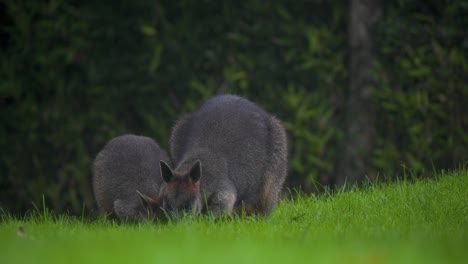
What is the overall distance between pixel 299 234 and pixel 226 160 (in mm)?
1529

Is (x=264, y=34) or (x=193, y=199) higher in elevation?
(x=264, y=34)

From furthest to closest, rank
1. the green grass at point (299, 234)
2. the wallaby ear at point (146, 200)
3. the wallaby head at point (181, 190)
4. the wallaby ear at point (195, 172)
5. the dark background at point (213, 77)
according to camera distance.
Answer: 1. the dark background at point (213, 77)
2. the wallaby ear at point (146, 200)
3. the wallaby ear at point (195, 172)
4. the wallaby head at point (181, 190)
5. the green grass at point (299, 234)

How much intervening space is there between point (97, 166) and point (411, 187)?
2929mm

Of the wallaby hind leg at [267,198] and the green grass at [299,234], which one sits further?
the wallaby hind leg at [267,198]

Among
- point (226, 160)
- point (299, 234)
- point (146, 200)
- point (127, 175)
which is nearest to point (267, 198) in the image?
point (226, 160)

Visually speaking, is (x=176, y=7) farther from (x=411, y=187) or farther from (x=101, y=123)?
(x=411, y=187)

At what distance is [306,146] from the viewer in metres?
10.3

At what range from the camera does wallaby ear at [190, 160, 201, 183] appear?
7.23m

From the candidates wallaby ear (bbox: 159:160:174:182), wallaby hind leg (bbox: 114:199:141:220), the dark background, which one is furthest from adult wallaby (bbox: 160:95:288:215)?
the dark background

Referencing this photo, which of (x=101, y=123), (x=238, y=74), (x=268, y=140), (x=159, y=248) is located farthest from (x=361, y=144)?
(x=159, y=248)

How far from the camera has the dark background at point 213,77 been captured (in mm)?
10156

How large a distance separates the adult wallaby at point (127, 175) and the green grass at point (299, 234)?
35 cm

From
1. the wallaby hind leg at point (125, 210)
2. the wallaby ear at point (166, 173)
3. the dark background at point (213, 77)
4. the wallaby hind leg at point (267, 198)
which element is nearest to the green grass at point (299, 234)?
the wallaby hind leg at point (267, 198)

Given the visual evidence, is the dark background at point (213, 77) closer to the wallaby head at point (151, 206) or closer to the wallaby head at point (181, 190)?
the wallaby head at point (151, 206)
